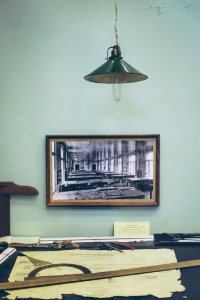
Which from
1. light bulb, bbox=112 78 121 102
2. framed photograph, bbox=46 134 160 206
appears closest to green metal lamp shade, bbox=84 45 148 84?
light bulb, bbox=112 78 121 102

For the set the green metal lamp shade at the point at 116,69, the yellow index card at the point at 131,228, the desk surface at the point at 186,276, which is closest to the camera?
the desk surface at the point at 186,276

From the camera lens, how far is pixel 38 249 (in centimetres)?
228

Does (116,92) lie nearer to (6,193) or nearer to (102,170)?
(102,170)

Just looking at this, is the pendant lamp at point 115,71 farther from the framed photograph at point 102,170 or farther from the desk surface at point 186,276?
the desk surface at point 186,276

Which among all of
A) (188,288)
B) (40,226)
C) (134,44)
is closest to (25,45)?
(134,44)

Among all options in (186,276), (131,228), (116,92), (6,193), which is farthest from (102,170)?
(186,276)

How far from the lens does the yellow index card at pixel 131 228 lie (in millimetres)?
2555

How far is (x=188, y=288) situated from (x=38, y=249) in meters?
0.96

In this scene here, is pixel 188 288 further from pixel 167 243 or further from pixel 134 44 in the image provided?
pixel 134 44

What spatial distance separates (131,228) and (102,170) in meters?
0.43

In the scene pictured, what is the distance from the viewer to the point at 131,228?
256cm

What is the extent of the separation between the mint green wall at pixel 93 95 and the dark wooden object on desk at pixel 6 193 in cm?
5

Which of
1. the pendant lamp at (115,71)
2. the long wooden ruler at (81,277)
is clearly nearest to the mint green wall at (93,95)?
the pendant lamp at (115,71)

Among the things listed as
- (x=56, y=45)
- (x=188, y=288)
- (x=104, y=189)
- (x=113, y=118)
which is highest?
(x=56, y=45)
